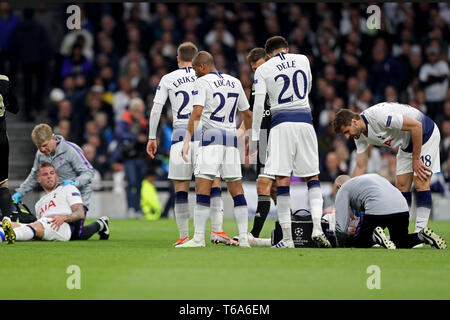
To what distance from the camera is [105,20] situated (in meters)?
23.5

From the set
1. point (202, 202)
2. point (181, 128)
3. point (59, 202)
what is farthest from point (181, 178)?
point (59, 202)

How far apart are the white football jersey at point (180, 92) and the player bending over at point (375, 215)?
2.13 metres

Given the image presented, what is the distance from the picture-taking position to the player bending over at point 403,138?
10922mm

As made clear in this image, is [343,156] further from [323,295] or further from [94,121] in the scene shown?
[323,295]

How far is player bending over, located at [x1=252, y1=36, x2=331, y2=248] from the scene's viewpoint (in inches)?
419

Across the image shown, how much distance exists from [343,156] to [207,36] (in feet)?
17.7

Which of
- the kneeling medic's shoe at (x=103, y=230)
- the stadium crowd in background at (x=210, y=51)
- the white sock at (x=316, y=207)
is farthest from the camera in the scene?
the stadium crowd in background at (x=210, y=51)

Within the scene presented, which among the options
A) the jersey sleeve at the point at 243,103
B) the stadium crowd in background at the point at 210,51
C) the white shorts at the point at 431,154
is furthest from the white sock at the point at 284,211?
the stadium crowd in background at the point at 210,51

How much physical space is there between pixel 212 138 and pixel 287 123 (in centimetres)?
86
